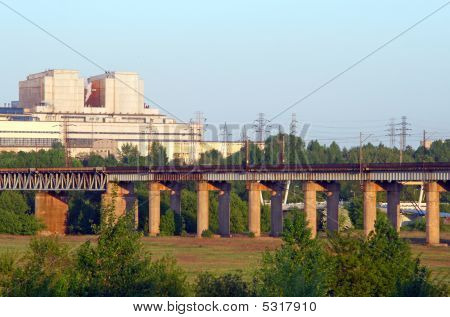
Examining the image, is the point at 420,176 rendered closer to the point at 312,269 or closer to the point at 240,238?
the point at 240,238

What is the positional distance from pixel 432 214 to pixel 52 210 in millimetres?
48664

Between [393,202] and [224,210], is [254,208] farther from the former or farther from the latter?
[393,202]

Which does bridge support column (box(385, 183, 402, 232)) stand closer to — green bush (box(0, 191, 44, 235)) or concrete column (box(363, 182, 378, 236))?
concrete column (box(363, 182, 378, 236))

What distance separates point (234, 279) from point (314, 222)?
5810 cm

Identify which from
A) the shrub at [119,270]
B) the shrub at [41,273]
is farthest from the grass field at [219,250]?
the shrub at [119,270]

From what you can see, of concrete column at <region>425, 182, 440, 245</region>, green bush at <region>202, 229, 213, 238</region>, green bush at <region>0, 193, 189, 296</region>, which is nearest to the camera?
green bush at <region>0, 193, 189, 296</region>

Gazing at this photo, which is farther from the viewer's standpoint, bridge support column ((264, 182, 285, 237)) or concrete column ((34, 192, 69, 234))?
concrete column ((34, 192, 69, 234))

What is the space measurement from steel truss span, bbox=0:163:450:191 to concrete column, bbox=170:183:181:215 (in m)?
1.74

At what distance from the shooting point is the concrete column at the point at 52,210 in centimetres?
13238

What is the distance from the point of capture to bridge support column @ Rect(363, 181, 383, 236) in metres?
106

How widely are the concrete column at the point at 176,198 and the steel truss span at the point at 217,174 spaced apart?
5.71 feet

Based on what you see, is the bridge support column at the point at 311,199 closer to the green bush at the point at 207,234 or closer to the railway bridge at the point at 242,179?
the railway bridge at the point at 242,179

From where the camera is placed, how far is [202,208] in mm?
122812

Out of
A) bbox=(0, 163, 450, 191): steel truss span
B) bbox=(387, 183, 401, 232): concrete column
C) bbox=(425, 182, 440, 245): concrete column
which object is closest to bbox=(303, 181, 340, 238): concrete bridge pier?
bbox=(0, 163, 450, 191): steel truss span
